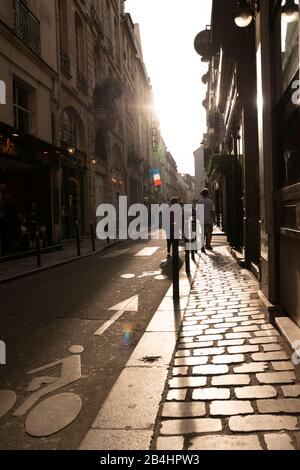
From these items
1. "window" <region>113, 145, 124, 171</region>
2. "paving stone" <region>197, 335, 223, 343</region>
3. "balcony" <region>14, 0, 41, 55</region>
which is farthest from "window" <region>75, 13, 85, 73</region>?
"paving stone" <region>197, 335, 223, 343</region>

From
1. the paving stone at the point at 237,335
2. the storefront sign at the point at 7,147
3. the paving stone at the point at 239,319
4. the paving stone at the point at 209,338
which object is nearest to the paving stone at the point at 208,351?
the paving stone at the point at 209,338

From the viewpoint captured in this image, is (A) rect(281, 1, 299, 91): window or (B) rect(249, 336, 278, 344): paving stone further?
(B) rect(249, 336, 278, 344): paving stone

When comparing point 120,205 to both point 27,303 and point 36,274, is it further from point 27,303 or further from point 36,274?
point 27,303

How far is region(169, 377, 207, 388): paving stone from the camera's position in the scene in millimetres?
3141

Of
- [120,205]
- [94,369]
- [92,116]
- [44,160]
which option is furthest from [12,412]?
[120,205]

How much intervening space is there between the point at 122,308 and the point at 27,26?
11554 mm

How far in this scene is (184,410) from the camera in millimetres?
2742

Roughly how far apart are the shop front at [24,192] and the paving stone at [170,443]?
31.3 ft

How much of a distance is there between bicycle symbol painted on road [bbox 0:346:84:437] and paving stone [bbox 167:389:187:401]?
1.94 ft

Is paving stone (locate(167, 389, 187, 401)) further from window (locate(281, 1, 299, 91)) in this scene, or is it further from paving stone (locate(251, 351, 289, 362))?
window (locate(281, 1, 299, 91))

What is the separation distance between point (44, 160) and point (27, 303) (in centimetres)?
849

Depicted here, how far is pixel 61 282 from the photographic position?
8.19 metres

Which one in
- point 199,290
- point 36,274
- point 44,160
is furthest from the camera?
point 44,160

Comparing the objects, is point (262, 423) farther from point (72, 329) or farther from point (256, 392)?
point (72, 329)
